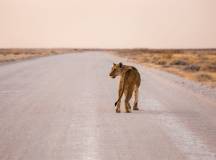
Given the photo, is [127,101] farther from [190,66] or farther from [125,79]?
[190,66]

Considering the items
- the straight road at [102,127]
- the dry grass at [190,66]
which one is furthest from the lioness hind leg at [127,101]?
the dry grass at [190,66]

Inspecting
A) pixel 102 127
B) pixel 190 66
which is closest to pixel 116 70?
pixel 102 127

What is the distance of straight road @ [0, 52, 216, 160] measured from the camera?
856cm

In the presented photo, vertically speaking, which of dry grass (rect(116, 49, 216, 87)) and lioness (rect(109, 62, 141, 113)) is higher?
lioness (rect(109, 62, 141, 113))

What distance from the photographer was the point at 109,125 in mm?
11477

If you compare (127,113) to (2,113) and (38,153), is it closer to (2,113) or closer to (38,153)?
(2,113)

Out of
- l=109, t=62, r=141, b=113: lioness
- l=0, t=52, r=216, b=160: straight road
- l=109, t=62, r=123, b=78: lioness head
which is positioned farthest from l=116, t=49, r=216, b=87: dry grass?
l=109, t=62, r=123, b=78: lioness head

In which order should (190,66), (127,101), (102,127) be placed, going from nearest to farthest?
(102,127)
(127,101)
(190,66)

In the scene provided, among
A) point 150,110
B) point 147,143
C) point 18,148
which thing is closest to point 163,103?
point 150,110

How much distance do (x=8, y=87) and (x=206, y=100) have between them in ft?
27.2

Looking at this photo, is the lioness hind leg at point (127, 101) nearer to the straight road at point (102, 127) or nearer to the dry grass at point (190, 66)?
the straight road at point (102, 127)

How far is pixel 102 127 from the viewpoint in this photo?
11.2 m

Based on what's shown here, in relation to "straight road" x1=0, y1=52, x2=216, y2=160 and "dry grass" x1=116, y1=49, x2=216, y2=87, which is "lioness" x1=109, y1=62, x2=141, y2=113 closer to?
"straight road" x1=0, y1=52, x2=216, y2=160

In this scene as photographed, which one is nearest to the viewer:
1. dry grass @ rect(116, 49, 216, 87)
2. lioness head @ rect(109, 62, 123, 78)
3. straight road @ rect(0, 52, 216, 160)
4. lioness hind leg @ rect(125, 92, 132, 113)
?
straight road @ rect(0, 52, 216, 160)
